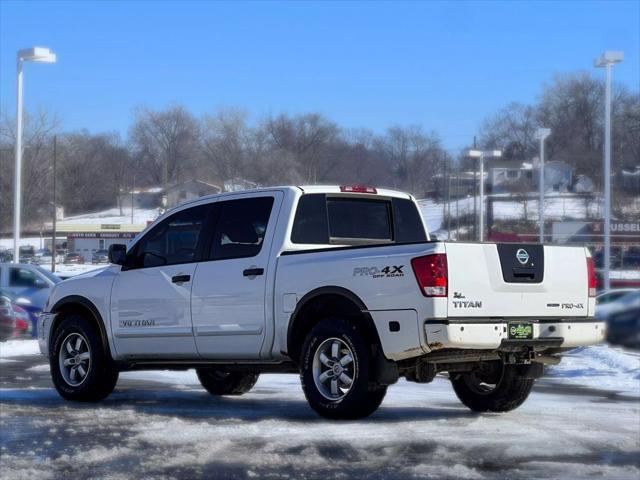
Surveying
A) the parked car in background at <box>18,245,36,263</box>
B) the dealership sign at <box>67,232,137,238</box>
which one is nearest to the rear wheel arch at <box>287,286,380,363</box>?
the dealership sign at <box>67,232,137,238</box>

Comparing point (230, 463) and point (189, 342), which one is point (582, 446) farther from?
point (189, 342)

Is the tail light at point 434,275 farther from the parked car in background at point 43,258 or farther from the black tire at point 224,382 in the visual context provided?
the parked car in background at point 43,258

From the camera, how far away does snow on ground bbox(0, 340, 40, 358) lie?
15.9 meters

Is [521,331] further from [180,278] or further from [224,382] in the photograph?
[224,382]

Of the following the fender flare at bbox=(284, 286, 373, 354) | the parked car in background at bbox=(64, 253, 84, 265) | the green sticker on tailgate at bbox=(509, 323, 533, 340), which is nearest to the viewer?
the green sticker on tailgate at bbox=(509, 323, 533, 340)

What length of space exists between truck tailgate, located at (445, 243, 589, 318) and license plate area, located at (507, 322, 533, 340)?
0.27 metres

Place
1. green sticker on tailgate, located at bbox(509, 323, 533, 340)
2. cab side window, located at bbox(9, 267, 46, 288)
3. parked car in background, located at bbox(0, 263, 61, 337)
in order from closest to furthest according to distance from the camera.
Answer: green sticker on tailgate, located at bbox(509, 323, 533, 340) → parked car in background, located at bbox(0, 263, 61, 337) → cab side window, located at bbox(9, 267, 46, 288)

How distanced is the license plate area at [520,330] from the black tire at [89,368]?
4410 millimetres

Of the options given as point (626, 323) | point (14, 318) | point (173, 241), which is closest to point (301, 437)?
point (173, 241)

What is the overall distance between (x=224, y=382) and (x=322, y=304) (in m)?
2.61

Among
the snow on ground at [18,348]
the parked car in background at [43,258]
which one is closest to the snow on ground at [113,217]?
the parked car in background at [43,258]

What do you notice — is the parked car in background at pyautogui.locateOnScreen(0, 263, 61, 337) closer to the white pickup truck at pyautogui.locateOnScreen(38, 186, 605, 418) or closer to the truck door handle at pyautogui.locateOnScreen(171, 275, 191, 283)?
the white pickup truck at pyautogui.locateOnScreen(38, 186, 605, 418)

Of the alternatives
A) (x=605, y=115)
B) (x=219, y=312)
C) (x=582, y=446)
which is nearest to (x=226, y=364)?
(x=219, y=312)

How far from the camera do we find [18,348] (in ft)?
54.5
